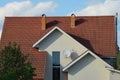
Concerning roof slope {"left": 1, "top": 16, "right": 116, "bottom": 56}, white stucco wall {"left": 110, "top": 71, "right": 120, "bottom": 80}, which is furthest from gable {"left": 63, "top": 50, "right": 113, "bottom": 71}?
roof slope {"left": 1, "top": 16, "right": 116, "bottom": 56}

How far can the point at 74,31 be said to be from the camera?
47062mm

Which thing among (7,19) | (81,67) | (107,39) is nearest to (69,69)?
(81,67)

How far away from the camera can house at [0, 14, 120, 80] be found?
42375mm

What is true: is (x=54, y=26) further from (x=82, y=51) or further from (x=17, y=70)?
(x=17, y=70)

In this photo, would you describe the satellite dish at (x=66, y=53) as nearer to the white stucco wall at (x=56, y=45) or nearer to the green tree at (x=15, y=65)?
the white stucco wall at (x=56, y=45)

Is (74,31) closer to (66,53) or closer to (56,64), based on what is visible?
(66,53)

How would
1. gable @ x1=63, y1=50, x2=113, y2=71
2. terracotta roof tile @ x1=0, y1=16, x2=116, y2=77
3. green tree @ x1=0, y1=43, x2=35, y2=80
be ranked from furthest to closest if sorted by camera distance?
terracotta roof tile @ x1=0, y1=16, x2=116, y2=77
gable @ x1=63, y1=50, x2=113, y2=71
green tree @ x1=0, y1=43, x2=35, y2=80

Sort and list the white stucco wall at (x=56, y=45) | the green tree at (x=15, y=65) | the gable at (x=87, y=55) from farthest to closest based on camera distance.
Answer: the white stucco wall at (x=56, y=45)
the gable at (x=87, y=55)
the green tree at (x=15, y=65)

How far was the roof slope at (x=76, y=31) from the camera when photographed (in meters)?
45.6

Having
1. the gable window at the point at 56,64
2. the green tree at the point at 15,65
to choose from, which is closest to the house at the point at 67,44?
the gable window at the point at 56,64

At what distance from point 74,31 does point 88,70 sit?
5.71 m

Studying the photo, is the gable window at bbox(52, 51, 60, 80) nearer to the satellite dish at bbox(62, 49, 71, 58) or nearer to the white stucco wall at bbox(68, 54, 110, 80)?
the satellite dish at bbox(62, 49, 71, 58)

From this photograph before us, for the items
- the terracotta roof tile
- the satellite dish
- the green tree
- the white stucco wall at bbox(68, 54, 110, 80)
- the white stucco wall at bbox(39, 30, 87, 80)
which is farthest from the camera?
the terracotta roof tile

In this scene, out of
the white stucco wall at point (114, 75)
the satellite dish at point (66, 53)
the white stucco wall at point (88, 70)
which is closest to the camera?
the white stucco wall at point (114, 75)
